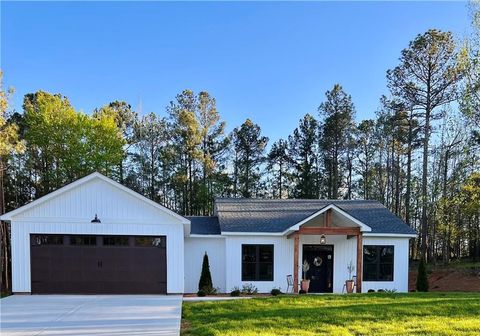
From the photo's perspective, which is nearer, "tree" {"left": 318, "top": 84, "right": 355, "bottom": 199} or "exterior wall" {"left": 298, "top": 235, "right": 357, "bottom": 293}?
"exterior wall" {"left": 298, "top": 235, "right": 357, "bottom": 293}

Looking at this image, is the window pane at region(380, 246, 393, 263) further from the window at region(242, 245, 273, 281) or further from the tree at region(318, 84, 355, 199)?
the tree at region(318, 84, 355, 199)

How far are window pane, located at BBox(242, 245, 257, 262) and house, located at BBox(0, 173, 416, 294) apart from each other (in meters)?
0.03

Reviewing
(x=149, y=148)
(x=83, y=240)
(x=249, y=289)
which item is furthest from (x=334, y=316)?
(x=149, y=148)

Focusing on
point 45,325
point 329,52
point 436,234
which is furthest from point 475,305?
point 436,234

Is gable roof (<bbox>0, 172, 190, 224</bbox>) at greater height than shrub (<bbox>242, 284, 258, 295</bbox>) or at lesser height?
greater

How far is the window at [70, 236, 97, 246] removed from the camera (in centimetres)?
1345

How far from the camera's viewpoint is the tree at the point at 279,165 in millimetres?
33312

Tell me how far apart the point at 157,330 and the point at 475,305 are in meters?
7.40

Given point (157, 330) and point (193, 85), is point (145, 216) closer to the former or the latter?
point (157, 330)

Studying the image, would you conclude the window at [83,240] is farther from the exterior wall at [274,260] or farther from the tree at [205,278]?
the exterior wall at [274,260]

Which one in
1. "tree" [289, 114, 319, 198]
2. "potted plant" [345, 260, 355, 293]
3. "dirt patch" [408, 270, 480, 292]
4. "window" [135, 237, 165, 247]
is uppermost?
"tree" [289, 114, 319, 198]

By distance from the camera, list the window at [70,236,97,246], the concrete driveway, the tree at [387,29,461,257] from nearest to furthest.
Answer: the concrete driveway < the window at [70,236,97,246] < the tree at [387,29,461,257]

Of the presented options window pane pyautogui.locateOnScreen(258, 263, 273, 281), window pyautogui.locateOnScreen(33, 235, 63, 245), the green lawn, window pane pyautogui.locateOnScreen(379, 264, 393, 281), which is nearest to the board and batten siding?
window pyautogui.locateOnScreen(33, 235, 63, 245)

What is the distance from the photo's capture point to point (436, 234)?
27859 millimetres
